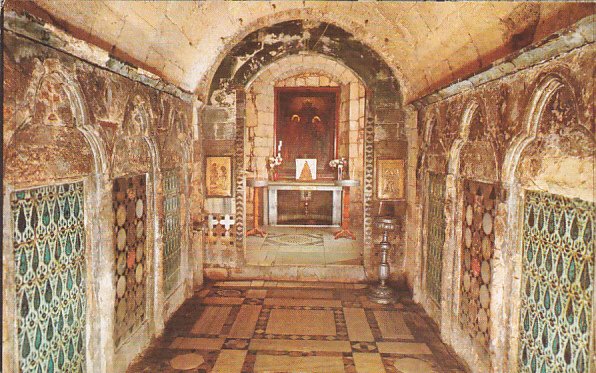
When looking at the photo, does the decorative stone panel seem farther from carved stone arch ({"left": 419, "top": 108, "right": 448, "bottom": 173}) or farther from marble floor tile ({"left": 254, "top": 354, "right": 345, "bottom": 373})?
carved stone arch ({"left": 419, "top": 108, "right": 448, "bottom": 173})

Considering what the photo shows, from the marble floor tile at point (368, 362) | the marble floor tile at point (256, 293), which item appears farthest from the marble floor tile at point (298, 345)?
the marble floor tile at point (256, 293)

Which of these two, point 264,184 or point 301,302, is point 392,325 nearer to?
point 301,302

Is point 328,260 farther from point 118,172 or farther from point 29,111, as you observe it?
point 29,111

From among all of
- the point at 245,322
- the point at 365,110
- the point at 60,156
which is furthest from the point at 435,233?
the point at 60,156

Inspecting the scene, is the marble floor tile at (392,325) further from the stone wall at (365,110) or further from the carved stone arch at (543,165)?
the carved stone arch at (543,165)

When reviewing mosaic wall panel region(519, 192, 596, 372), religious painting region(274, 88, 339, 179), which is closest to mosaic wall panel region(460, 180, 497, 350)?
mosaic wall panel region(519, 192, 596, 372)

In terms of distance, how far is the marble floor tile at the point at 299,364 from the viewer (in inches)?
145

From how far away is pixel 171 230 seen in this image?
16.5 ft

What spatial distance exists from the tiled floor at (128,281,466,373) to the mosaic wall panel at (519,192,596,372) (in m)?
1.20

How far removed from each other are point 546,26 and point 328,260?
466 cm

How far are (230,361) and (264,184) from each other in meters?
4.36

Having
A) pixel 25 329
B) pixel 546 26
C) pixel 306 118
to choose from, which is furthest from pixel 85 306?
pixel 306 118

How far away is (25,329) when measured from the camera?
238 centimetres

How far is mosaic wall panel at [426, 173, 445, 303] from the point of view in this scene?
15.1ft
